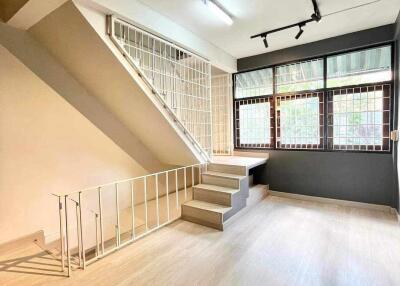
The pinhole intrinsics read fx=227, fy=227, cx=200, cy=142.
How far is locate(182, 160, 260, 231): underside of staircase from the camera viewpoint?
3084 millimetres

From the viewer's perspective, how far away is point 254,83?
15.4 feet

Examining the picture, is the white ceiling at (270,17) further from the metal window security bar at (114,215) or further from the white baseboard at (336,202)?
the white baseboard at (336,202)

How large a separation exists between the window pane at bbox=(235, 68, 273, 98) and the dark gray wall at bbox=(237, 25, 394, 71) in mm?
174

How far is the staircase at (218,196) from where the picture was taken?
3.08 meters

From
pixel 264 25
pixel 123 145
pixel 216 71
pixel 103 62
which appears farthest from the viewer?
pixel 216 71

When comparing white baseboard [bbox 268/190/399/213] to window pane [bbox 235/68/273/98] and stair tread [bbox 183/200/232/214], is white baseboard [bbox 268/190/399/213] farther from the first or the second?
window pane [bbox 235/68/273/98]

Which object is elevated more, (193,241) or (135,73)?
(135,73)

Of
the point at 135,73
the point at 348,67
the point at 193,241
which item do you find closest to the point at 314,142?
the point at 348,67

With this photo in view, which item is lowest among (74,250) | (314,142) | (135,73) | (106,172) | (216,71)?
(74,250)

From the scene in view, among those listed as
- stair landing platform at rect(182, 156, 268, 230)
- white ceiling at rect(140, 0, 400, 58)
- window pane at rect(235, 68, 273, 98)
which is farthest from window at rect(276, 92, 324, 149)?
white ceiling at rect(140, 0, 400, 58)

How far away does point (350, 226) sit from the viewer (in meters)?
3.00

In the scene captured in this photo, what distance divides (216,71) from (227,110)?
34.4 inches

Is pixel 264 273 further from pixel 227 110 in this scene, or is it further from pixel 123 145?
pixel 227 110

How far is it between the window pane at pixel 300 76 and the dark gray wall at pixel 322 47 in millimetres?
156
